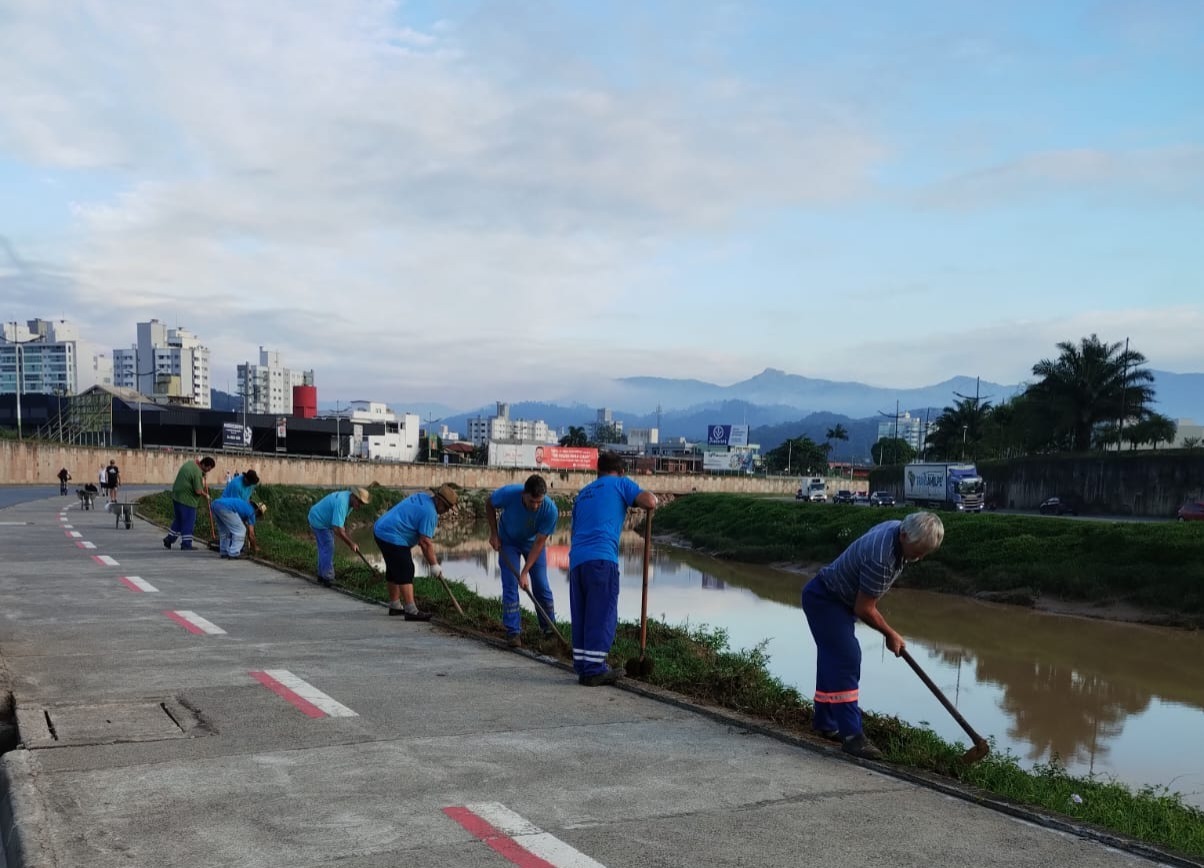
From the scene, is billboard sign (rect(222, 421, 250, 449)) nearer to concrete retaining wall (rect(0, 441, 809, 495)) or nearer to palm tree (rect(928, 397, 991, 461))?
concrete retaining wall (rect(0, 441, 809, 495))

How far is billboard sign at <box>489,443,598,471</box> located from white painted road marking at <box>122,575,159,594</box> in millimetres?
69297

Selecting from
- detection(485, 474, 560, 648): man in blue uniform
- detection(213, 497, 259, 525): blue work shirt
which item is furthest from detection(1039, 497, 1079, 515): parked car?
detection(485, 474, 560, 648): man in blue uniform

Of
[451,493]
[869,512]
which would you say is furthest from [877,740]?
[869,512]

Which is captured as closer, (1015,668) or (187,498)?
A: (1015,668)

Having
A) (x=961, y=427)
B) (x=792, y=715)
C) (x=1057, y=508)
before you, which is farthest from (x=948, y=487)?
(x=792, y=715)

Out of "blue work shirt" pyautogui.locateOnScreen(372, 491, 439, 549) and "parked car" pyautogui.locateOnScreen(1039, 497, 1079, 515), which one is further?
"parked car" pyautogui.locateOnScreen(1039, 497, 1079, 515)

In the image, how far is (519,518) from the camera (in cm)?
941

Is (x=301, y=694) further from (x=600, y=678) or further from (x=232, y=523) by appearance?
(x=232, y=523)

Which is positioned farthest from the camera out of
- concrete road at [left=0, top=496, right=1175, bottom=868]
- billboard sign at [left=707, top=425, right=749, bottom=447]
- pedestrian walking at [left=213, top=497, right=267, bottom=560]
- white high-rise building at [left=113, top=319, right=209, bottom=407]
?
white high-rise building at [left=113, top=319, right=209, bottom=407]

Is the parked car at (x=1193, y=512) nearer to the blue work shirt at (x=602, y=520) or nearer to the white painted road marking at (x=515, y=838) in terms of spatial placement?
the blue work shirt at (x=602, y=520)

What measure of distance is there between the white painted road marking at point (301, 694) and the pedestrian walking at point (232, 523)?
32.0 feet

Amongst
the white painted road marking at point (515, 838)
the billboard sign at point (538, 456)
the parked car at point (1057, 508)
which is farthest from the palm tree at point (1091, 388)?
the white painted road marking at point (515, 838)

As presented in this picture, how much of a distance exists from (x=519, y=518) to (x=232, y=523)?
9.03 m

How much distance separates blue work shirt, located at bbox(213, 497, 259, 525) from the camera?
54.8 feet
